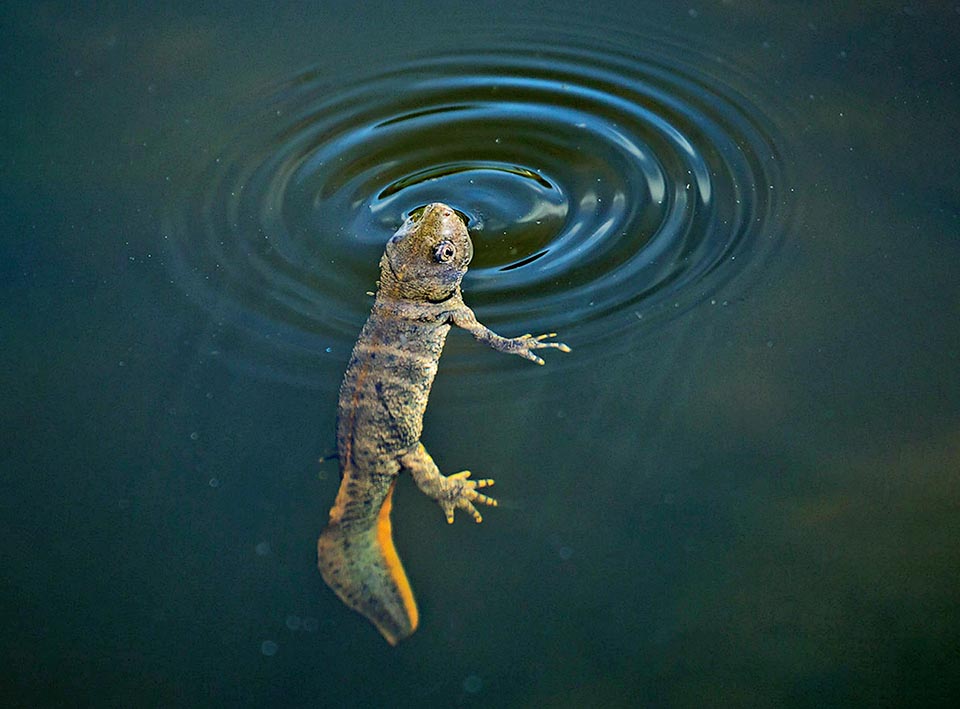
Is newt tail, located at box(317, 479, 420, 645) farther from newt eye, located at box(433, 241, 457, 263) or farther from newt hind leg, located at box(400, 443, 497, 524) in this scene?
newt eye, located at box(433, 241, 457, 263)

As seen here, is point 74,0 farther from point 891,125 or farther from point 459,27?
point 891,125

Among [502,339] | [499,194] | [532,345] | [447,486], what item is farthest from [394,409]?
[499,194]

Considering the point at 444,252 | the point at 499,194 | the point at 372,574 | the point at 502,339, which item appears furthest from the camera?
the point at 499,194

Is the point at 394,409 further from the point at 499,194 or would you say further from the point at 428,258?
the point at 499,194

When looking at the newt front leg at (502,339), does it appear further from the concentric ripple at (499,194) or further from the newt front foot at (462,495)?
the newt front foot at (462,495)

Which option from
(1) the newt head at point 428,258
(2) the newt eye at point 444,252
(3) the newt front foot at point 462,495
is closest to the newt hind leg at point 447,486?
(3) the newt front foot at point 462,495

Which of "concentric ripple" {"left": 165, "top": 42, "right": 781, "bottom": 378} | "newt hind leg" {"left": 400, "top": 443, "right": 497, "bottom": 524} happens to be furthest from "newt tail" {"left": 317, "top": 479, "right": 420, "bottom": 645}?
"concentric ripple" {"left": 165, "top": 42, "right": 781, "bottom": 378}
